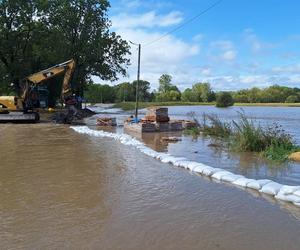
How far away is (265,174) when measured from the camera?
12109 millimetres

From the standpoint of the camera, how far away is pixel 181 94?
168750mm

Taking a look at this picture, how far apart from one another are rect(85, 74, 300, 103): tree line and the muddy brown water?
402 ft

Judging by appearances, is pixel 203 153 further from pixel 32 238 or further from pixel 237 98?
pixel 237 98

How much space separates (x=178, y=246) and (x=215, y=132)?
1735 cm

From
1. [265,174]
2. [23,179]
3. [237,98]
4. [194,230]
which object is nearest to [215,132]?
[265,174]

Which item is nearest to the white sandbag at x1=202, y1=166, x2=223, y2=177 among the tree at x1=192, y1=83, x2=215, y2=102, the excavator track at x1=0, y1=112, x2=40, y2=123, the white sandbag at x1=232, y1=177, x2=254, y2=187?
the white sandbag at x1=232, y1=177, x2=254, y2=187

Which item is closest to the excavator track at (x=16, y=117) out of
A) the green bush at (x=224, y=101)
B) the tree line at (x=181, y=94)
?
the green bush at (x=224, y=101)

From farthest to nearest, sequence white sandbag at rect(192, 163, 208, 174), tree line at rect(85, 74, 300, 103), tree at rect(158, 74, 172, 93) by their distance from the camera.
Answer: tree at rect(158, 74, 172, 93) → tree line at rect(85, 74, 300, 103) → white sandbag at rect(192, 163, 208, 174)

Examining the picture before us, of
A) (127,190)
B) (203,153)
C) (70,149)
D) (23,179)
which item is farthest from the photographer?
(70,149)

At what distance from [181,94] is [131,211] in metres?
161

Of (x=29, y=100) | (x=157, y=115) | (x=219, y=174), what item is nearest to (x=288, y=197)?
(x=219, y=174)

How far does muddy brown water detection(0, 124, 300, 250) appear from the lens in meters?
6.69

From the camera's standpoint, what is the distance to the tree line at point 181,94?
473 ft

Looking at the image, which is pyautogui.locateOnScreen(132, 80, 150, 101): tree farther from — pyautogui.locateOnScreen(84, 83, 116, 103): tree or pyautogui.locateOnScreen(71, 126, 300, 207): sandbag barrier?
pyautogui.locateOnScreen(71, 126, 300, 207): sandbag barrier
